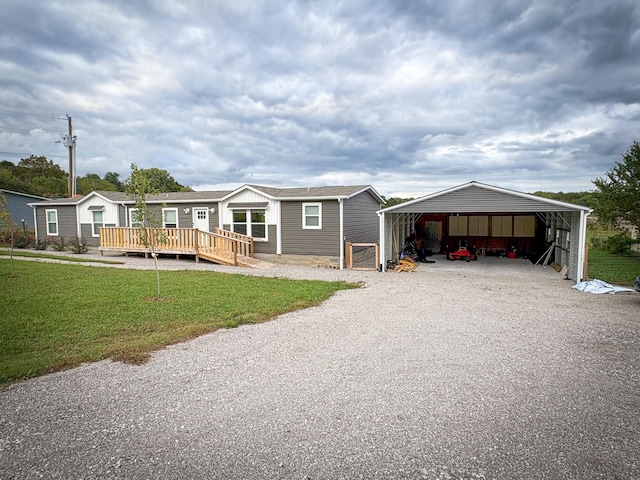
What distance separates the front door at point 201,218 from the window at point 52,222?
9962mm

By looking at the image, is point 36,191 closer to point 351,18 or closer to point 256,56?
point 256,56

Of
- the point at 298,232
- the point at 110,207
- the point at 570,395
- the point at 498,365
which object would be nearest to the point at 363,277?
the point at 298,232

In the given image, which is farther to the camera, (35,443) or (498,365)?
(498,365)

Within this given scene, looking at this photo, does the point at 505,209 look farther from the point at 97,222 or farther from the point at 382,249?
the point at 97,222

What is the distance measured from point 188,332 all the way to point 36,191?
172ft

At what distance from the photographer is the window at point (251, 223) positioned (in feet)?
56.3

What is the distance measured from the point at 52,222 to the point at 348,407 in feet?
81.3

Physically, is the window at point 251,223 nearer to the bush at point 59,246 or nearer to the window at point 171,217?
the window at point 171,217

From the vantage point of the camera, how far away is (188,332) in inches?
248

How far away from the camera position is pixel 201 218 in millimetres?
18531

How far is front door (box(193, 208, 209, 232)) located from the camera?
1835 centimetres

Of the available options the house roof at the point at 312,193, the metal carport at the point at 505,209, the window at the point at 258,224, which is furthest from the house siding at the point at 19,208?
the metal carport at the point at 505,209

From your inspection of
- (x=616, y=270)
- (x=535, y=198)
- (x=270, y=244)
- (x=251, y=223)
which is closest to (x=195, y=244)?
(x=251, y=223)

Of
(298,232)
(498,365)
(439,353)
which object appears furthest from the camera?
(298,232)
